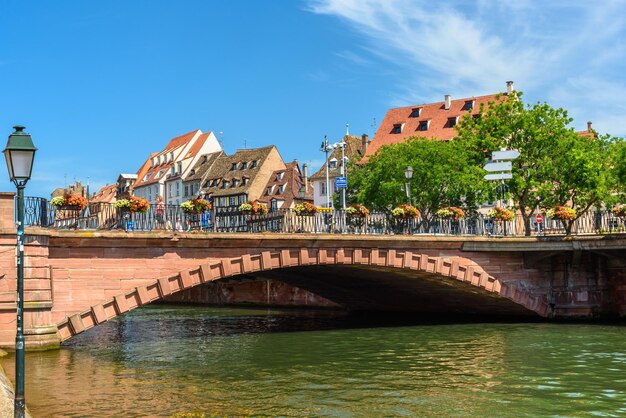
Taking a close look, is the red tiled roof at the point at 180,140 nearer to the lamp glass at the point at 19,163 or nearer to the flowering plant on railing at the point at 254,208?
the flowering plant on railing at the point at 254,208

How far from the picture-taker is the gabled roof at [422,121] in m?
78.4

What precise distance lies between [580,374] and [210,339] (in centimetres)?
1490

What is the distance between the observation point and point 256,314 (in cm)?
4609

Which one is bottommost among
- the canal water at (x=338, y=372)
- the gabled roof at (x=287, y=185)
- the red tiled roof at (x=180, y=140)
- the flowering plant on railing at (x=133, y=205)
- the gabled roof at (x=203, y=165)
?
the canal water at (x=338, y=372)

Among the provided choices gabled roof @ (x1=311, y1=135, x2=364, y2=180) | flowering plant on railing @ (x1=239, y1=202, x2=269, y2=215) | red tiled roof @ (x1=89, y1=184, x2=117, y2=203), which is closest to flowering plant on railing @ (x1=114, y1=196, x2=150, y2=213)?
flowering plant on railing @ (x1=239, y1=202, x2=269, y2=215)

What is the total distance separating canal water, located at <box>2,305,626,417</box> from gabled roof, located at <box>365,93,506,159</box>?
4598 centimetres

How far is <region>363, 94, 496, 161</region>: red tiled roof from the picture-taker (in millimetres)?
78419

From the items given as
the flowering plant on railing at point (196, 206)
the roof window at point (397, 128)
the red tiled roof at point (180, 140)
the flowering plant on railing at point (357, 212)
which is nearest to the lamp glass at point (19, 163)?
the flowering plant on railing at point (196, 206)

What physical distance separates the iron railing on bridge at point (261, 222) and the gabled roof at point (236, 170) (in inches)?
2190

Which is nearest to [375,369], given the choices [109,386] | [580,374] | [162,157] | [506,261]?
[580,374]

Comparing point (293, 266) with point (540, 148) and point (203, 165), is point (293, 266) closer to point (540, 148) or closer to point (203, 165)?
point (540, 148)

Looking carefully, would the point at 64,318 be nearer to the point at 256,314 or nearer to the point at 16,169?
the point at 16,169

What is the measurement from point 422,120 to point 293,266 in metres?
53.8

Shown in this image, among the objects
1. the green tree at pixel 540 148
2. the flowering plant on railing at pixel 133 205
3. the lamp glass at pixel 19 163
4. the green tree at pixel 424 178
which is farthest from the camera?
the green tree at pixel 424 178
